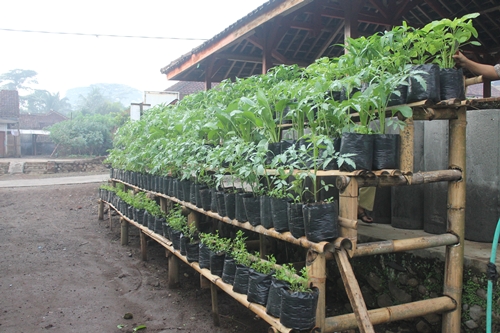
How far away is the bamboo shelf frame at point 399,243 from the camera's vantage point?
100 inches

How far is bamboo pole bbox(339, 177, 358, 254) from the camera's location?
2553mm

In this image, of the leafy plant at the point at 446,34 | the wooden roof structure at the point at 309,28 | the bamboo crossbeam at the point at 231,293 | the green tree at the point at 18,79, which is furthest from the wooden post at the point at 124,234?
the green tree at the point at 18,79

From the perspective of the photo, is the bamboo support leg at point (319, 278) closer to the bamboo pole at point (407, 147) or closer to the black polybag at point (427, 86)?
the bamboo pole at point (407, 147)

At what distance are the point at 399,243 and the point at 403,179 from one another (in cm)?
49

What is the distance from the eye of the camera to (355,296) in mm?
2486

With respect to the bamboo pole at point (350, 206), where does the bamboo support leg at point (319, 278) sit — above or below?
below

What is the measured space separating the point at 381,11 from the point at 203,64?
4.18 metres

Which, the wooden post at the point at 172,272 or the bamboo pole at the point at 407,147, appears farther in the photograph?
the wooden post at the point at 172,272

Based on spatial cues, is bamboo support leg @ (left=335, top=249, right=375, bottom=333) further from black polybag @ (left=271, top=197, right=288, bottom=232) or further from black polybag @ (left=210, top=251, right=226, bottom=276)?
black polybag @ (left=210, top=251, right=226, bottom=276)

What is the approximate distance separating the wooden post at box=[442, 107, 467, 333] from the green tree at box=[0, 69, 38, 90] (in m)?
73.7

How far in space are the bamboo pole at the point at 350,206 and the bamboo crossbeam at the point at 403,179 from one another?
3 cm

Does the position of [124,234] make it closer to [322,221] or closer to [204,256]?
[204,256]

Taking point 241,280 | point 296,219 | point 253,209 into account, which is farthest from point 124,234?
point 296,219

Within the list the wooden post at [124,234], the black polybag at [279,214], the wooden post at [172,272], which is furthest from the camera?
the wooden post at [124,234]
